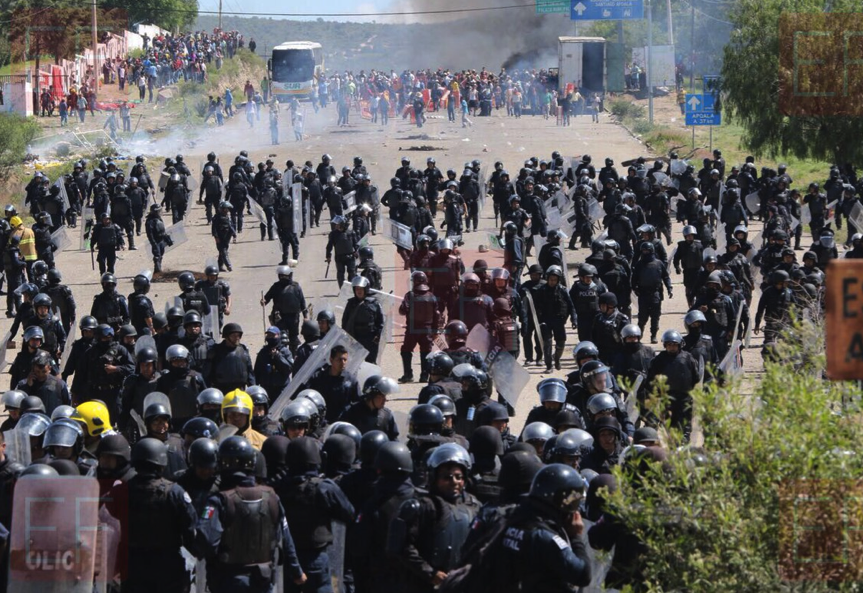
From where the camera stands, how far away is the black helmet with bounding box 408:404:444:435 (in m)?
8.17

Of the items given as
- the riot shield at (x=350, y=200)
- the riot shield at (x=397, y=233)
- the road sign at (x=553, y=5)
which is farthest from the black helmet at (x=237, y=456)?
the road sign at (x=553, y=5)

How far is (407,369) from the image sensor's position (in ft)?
52.2

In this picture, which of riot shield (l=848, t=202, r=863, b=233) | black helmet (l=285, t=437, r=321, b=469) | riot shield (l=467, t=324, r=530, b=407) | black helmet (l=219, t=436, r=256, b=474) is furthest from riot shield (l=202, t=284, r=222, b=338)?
riot shield (l=848, t=202, r=863, b=233)

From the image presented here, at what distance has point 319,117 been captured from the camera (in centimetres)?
5397

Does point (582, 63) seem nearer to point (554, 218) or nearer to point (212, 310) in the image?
point (554, 218)

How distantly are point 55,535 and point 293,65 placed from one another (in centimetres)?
5071

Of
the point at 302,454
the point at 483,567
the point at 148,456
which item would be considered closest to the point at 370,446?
the point at 302,454

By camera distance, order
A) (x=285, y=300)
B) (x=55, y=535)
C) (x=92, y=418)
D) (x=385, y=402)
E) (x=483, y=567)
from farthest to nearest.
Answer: (x=285, y=300)
(x=385, y=402)
(x=92, y=418)
(x=55, y=535)
(x=483, y=567)

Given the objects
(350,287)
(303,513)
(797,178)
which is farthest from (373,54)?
(303,513)

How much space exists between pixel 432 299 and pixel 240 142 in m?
31.0

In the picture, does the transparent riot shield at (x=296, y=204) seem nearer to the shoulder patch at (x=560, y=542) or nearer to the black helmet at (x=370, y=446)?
the black helmet at (x=370, y=446)

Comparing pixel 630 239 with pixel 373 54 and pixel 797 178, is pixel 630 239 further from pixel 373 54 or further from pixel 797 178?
pixel 373 54

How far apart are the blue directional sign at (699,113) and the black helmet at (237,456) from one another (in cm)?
2806

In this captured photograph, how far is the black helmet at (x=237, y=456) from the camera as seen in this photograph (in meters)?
7.09
